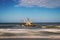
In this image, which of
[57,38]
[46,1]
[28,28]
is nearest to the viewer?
[57,38]

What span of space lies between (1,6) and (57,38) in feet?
5.88

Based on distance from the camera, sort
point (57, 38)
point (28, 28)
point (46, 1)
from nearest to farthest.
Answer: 1. point (57, 38)
2. point (46, 1)
3. point (28, 28)

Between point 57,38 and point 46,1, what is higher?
point 46,1

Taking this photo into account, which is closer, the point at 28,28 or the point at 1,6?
the point at 1,6

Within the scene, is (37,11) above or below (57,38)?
above

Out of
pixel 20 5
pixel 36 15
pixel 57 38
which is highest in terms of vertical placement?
pixel 20 5

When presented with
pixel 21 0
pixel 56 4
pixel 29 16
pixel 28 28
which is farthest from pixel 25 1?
pixel 28 28

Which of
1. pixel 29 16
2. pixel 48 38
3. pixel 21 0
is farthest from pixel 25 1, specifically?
pixel 48 38

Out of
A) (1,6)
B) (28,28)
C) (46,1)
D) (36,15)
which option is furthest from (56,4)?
(28,28)

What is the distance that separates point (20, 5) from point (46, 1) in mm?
742

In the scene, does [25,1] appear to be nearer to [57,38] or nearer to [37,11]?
[37,11]

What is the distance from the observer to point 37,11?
507cm

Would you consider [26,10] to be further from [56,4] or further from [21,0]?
[56,4]

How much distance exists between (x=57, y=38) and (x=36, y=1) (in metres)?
1.17
